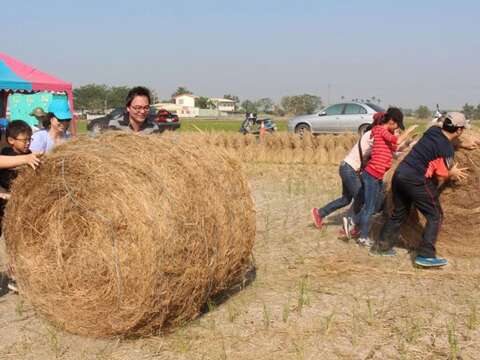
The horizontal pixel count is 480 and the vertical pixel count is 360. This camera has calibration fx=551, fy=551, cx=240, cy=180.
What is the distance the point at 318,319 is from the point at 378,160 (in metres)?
2.87

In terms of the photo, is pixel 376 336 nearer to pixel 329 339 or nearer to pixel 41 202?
pixel 329 339

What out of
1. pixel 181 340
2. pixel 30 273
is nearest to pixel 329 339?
pixel 181 340

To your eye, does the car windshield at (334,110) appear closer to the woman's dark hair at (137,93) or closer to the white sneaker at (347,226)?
the white sneaker at (347,226)

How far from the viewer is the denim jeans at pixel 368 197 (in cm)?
692

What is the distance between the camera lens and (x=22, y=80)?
558 inches

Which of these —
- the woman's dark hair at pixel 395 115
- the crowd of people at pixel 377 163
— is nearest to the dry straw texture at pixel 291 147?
the crowd of people at pixel 377 163

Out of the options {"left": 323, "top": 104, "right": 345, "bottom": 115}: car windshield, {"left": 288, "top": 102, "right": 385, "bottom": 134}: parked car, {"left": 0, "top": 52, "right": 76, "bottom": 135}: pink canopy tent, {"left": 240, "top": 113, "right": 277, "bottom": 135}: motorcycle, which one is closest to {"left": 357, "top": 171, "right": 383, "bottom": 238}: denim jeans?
{"left": 0, "top": 52, "right": 76, "bottom": 135}: pink canopy tent

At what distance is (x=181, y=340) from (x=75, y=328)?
2.79 feet

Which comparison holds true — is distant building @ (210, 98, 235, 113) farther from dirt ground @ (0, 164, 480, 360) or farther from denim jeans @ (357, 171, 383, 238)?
dirt ground @ (0, 164, 480, 360)

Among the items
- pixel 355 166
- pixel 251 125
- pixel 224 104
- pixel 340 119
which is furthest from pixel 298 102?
pixel 355 166

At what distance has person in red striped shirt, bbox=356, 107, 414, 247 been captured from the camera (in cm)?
682

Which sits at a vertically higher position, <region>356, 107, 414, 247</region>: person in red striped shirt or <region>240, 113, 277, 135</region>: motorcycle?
<region>356, 107, 414, 247</region>: person in red striped shirt

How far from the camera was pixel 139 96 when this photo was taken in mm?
5270

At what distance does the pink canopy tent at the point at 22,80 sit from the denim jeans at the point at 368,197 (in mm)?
8484
